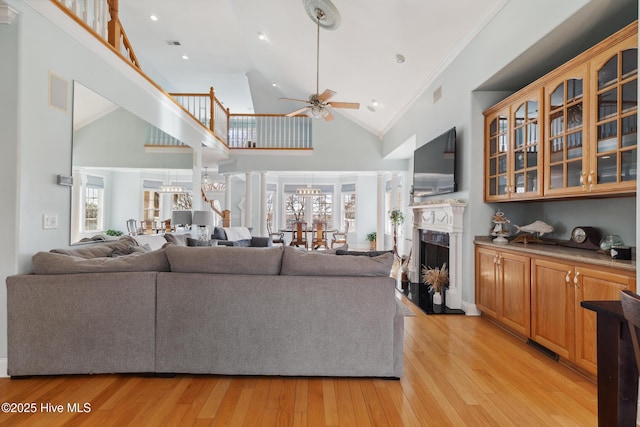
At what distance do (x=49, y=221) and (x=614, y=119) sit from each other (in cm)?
428

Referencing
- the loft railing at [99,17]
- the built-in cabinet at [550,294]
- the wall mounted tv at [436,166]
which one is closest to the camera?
the built-in cabinet at [550,294]

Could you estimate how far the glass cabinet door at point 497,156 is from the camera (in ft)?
12.3

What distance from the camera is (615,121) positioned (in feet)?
7.89

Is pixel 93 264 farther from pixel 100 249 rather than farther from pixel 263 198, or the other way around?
pixel 263 198

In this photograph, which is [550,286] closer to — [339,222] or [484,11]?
[484,11]

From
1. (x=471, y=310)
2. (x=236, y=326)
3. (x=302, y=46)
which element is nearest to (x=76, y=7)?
(x=236, y=326)

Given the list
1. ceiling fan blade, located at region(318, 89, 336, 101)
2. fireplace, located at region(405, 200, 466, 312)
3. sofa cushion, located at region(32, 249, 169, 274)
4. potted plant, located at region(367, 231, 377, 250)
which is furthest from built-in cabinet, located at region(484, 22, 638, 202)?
potted plant, located at region(367, 231, 377, 250)

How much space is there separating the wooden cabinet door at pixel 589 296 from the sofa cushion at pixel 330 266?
139cm

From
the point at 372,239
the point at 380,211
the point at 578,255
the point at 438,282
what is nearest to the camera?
the point at 578,255

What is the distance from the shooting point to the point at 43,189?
106 inches

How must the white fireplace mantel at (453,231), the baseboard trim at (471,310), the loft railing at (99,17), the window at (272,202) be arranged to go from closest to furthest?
the loft railing at (99,17)
the baseboard trim at (471,310)
the white fireplace mantel at (453,231)
the window at (272,202)

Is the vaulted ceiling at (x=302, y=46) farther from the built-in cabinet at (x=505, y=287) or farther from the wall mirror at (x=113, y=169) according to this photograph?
the wall mirror at (x=113, y=169)

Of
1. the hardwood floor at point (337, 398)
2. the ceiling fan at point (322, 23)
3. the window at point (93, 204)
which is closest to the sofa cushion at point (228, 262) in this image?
the hardwood floor at point (337, 398)

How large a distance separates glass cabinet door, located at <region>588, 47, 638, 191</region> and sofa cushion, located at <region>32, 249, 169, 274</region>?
328 cm
